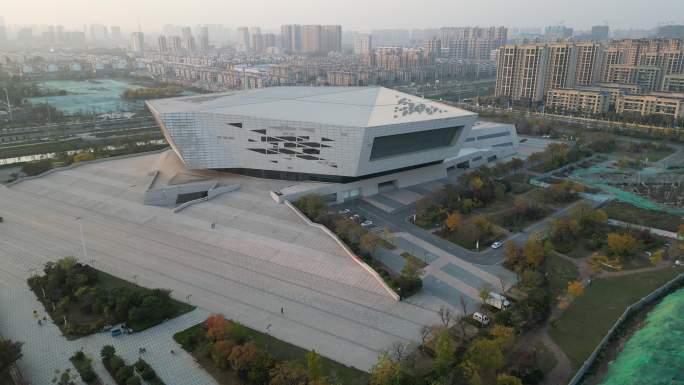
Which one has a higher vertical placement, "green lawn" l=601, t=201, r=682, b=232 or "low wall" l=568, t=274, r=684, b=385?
"green lawn" l=601, t=201, r=682, b=232

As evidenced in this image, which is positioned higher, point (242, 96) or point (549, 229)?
point (242, 96)

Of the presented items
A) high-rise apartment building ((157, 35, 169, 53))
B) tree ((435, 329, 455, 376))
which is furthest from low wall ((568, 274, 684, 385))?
high-rise apartment building ((157, 35, 169, 53))

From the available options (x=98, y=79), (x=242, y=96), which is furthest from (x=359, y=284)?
(x=98, y=79)

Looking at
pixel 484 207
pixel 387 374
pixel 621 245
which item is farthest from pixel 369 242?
pixel 621 245

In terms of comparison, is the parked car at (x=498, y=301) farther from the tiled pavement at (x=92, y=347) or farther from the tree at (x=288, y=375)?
the tiled pavement at (x=92, y=347)

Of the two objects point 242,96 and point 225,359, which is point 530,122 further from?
point 225,359

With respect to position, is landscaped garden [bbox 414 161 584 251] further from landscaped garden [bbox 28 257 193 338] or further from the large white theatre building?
landscaped garden [bbox 28 257 193 338]
